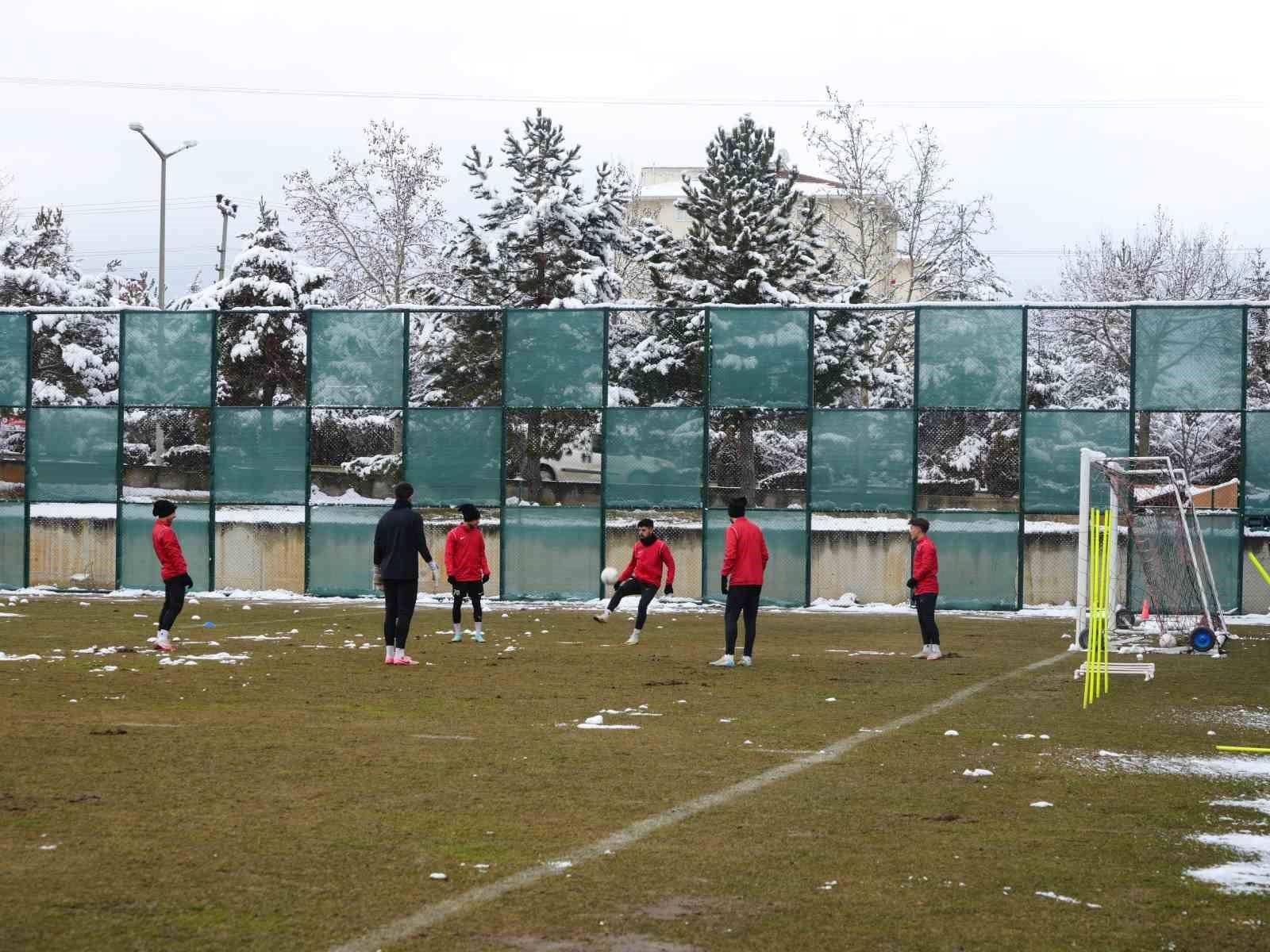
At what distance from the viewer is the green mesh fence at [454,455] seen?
27.9 m

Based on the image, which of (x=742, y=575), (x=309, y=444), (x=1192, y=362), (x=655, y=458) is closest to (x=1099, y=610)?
(x=742, y=575)

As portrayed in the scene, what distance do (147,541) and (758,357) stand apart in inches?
442

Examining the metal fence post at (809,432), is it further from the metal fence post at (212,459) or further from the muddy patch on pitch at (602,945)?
the muddy patch on pitch at (602,945)

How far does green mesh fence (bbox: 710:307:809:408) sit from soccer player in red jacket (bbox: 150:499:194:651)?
11.3 m

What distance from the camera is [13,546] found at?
2923cm

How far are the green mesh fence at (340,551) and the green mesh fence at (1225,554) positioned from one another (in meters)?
12.6

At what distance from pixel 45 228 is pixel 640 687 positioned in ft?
177

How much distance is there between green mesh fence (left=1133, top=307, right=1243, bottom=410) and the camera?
85.0ft

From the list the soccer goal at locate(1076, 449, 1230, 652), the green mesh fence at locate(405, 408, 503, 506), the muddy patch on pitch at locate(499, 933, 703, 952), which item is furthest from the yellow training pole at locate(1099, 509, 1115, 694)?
the green mesh fence at locate(405, 408, 503, 506)

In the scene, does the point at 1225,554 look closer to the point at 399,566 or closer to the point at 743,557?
the point at 743,557

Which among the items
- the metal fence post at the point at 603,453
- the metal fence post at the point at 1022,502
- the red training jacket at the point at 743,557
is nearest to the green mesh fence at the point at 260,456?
the metal fence post at the point at 603,453

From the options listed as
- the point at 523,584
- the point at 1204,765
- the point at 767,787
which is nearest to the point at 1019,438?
the point at 523,584

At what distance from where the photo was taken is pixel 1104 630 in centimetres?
1505

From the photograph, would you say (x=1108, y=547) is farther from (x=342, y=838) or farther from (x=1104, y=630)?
(x=342, y=838)
